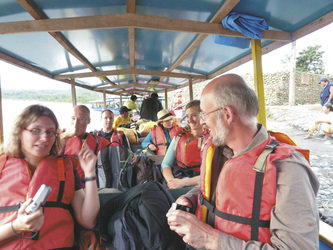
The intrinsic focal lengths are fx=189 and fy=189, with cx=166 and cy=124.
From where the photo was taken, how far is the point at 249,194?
34.0 inches

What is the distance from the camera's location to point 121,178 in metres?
2.25

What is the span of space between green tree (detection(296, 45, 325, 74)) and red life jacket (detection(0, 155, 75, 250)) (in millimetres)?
26860

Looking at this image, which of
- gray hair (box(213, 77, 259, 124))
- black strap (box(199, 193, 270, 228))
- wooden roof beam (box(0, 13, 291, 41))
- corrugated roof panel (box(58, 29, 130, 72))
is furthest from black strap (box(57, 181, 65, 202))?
corrugated roof panel (box(58, 29, 130, 72))

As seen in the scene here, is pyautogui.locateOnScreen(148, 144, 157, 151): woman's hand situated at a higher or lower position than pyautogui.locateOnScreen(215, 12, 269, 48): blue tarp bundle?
lower

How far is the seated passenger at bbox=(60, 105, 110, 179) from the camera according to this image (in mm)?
2271

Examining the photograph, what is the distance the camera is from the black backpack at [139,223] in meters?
1.18

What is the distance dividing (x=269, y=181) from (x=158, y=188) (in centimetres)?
86

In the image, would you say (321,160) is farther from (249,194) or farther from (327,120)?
(249,194)

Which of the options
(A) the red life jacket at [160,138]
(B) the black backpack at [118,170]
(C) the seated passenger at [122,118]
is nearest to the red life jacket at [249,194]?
(B) the black backpack at [118,170]

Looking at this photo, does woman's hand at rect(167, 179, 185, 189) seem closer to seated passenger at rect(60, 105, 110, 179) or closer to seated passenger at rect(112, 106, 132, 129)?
seated passenger at rect(60, 105, 110, 179)

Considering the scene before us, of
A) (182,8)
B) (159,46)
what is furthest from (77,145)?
(159,46)

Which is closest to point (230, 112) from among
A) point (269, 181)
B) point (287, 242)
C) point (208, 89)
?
point (208, 89)

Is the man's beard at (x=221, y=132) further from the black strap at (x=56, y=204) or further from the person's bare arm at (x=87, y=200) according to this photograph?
the black strap at (x=56, y=204)

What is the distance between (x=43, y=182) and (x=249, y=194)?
1158 millimetres
